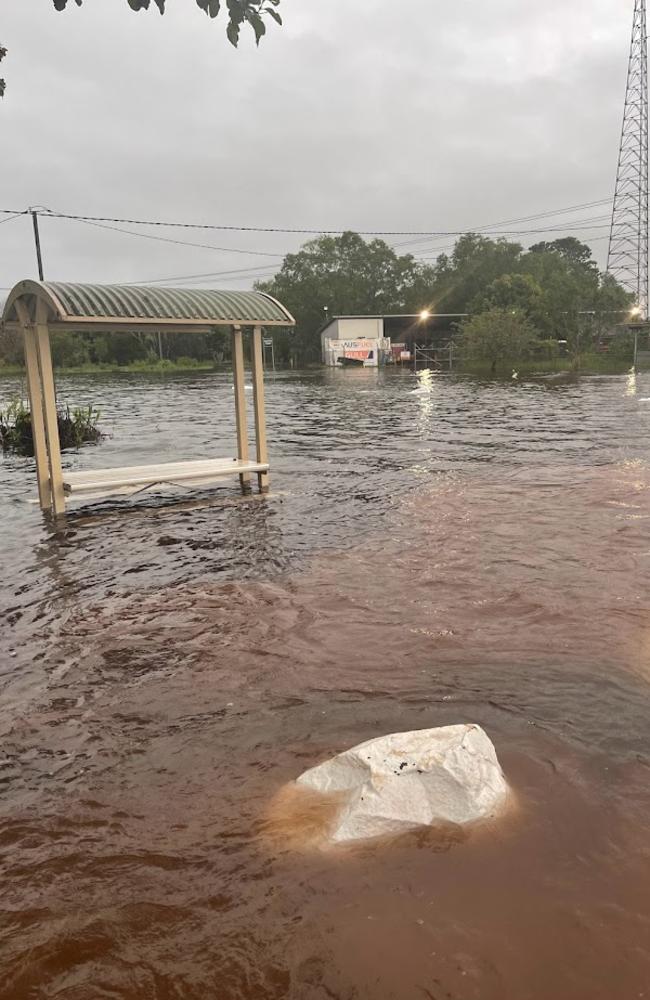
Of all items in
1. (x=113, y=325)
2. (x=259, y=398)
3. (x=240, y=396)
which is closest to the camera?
(x=113, y=325)

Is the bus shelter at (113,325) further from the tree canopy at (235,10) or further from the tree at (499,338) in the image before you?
the tree at (499,338)

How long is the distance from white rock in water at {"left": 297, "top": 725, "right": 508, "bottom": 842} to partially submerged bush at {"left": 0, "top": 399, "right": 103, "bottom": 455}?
1369 centimetres

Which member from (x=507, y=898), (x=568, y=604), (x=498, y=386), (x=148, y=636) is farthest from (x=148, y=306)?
(x=498, y=386)

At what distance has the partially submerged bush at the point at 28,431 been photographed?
16219 millimetres

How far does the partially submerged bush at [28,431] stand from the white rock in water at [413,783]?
13.7 m

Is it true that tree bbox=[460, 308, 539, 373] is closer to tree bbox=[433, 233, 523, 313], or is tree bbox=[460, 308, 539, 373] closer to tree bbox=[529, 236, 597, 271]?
tree bbox=[433, 233, 523, 313]

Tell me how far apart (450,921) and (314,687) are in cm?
211

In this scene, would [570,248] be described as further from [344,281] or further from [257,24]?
[257,24]

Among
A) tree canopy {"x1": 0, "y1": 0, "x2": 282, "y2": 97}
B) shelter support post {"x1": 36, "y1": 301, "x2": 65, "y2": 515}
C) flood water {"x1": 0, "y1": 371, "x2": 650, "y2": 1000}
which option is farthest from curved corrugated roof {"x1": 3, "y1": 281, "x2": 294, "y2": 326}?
tree canopy {"x1": 0, "y1": 0, "x2": 282, "y2": 97}

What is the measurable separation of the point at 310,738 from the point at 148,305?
650 centimetres

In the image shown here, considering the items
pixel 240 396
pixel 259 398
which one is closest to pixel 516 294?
pixel 240 396

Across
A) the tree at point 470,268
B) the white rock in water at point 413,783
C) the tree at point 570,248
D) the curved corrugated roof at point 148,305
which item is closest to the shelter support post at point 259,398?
the curved corrugated roof at point 148,305

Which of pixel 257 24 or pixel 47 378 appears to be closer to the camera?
pixel 257 24

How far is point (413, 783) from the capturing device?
11.3 ft
